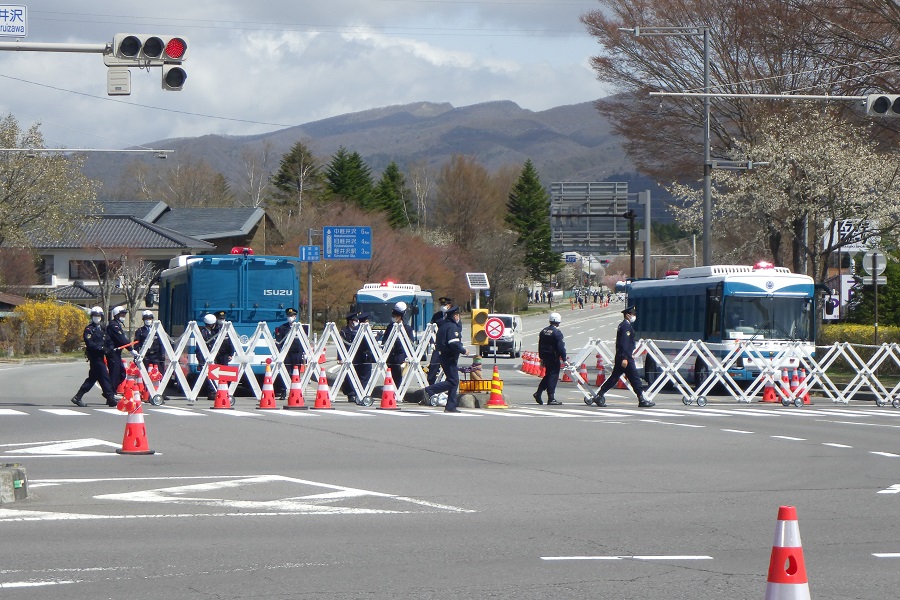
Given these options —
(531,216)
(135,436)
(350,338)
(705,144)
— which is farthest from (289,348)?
(531,216)

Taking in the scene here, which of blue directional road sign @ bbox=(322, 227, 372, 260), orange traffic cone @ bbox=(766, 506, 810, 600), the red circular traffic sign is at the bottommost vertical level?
orange traffic cone @ bbox=(766, 506, 810, 600)

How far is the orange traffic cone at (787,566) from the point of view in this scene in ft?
17.5

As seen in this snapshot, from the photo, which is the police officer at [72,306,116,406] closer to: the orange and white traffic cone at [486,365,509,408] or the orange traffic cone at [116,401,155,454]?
the orange and white traffic cone at [486,365,509,408]

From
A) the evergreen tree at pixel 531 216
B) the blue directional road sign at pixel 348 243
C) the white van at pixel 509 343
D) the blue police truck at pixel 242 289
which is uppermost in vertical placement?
the evergreen tree at pixel 531 216

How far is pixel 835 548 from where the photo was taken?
8625 mm

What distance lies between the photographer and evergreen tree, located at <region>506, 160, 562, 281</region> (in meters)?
120

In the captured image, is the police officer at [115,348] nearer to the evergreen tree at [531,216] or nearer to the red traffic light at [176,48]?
the red traffic light at [176,48]

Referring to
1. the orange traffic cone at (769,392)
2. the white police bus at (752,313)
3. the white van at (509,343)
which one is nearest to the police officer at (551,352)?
the white police bus at (752,313)

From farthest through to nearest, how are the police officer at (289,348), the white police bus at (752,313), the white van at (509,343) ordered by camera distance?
the white van at (509,343) < the white police bus at (752,313) < the police officer at (289,348)

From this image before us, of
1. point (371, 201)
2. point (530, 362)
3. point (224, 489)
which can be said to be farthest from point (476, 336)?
point (371, 201)

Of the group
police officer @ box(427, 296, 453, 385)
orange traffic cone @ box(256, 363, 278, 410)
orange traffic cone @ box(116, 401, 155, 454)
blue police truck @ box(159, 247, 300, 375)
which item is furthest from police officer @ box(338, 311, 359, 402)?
orange traffic cone @ box(116, 401, 155, 454)

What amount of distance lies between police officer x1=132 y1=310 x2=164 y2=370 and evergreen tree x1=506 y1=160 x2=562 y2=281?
95.5m

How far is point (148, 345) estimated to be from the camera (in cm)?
2261

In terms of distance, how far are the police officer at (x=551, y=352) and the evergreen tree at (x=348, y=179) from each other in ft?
243
